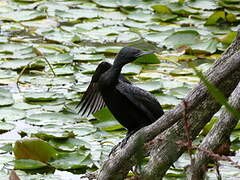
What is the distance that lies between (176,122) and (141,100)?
0.59m

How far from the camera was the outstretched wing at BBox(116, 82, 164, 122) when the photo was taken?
3.57 metres

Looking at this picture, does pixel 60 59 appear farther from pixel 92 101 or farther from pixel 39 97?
pixel 92 101

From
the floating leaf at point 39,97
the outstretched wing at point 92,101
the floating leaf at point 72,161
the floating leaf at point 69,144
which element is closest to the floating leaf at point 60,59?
the floating leaf at point 39,97

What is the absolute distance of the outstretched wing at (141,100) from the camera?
3572 millimetres

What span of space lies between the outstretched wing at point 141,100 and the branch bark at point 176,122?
0.41 meters

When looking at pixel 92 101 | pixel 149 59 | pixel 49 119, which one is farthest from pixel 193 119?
pixel 149 59

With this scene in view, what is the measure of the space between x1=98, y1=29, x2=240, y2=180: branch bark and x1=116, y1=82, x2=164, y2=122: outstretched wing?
408mm

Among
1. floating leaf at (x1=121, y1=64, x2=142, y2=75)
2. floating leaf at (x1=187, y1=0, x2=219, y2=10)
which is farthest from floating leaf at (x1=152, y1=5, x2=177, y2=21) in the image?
floating leaf at (x1=121, y1=64, x2=142, y2=75)

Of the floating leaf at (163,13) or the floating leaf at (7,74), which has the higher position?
the floating leaf at (163,13)

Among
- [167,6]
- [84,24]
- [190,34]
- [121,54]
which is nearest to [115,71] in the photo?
[121,54]

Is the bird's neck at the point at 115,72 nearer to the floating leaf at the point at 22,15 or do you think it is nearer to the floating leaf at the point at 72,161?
the floating leaf at the point at 72,161

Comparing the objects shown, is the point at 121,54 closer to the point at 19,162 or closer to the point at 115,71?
the point at 115,71

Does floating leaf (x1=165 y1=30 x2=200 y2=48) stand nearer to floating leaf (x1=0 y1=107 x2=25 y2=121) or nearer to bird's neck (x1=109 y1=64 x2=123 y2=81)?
floating leaf (x1=0 y1=107 x2=25 y2=121)

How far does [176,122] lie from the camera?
308cm
